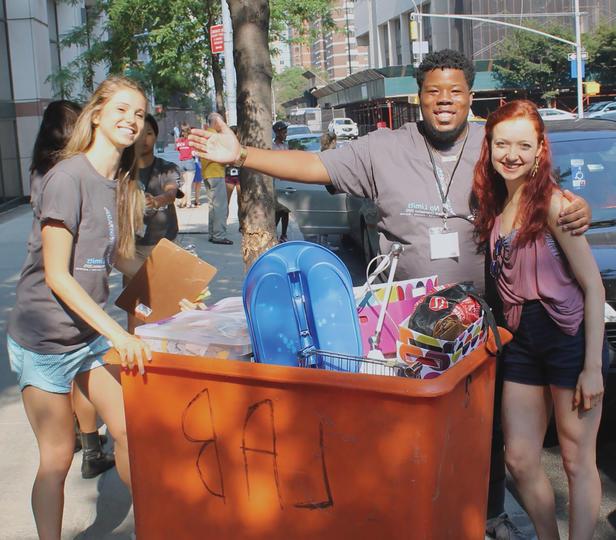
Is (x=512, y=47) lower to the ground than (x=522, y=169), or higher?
higher

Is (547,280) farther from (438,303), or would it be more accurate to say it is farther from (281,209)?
(281,209)

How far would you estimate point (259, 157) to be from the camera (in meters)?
3.38

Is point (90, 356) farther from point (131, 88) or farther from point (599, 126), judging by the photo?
point (599, 126)

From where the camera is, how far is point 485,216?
10.8 ft

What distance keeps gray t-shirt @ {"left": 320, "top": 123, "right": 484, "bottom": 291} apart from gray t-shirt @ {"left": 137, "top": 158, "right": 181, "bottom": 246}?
8.03ft

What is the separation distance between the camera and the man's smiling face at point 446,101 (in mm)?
3326

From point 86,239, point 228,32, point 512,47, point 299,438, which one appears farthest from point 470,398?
point 512,47

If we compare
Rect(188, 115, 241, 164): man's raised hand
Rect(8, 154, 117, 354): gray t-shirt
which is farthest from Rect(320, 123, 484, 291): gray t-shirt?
Rect(8, 154, 117, 354): gray t-shirt

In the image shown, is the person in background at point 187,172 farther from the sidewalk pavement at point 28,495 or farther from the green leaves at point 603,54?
the green leaves at point 603,54

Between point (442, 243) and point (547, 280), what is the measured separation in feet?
1.41

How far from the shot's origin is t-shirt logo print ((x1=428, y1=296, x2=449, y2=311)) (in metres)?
2.74

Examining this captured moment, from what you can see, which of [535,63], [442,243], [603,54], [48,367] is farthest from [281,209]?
[535,63]

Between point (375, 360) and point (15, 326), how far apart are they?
1415 millimetres

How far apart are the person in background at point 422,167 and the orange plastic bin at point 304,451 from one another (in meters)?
0.63
